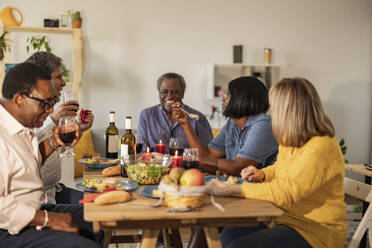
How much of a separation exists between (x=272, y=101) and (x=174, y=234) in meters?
1.26

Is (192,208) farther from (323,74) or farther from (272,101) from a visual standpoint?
(323,74)

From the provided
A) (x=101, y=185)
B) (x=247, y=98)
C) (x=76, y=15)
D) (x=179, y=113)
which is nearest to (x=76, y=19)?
(x=76, y=15)

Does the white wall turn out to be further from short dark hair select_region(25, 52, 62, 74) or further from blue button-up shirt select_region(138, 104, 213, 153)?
short dark hair select_region(25, 52, 62, 74)

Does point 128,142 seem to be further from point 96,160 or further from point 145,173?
point 145,173

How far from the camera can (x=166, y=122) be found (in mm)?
3326

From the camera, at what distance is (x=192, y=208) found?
1.43 meters

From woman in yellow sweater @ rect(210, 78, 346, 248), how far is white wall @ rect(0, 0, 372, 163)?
10.3 feet

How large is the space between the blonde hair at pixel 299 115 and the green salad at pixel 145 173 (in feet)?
1.84

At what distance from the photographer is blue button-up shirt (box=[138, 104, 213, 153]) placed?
327cm

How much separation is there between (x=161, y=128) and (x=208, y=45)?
1.92 meters

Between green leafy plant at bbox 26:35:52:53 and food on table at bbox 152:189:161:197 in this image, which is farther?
green leafy plant at bbox 26:35:52:53

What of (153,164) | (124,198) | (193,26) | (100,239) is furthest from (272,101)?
(193,26)

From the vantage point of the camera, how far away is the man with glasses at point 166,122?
3.28 m

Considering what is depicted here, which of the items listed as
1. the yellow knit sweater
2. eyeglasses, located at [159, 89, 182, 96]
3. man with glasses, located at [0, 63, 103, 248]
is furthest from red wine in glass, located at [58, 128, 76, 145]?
eyeglasses, located at [159, 89, 182, 96]
